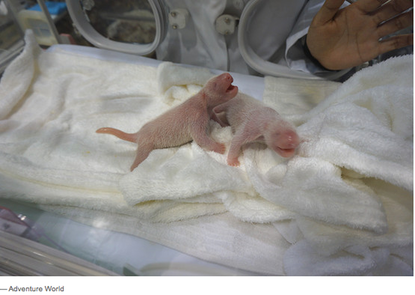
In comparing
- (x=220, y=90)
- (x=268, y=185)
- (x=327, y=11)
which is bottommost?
(x=268, y=185)

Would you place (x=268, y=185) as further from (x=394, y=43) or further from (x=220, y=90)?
(x=394, y=43)

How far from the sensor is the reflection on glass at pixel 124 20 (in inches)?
49.8

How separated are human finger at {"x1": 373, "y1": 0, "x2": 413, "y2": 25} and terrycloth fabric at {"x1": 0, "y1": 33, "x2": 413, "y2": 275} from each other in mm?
133

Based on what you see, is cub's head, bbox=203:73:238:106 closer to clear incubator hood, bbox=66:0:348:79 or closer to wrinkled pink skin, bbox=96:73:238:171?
wrinkled pink skin, bbox=96:73:238:171

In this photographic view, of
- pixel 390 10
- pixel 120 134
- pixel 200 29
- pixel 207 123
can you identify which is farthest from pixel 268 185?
pixel 200 29

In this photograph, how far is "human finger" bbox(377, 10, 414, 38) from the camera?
2.22ft

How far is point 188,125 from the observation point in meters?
0.83

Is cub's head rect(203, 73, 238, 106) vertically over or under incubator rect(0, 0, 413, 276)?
over

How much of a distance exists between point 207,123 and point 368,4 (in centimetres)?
61

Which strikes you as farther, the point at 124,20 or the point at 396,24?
the point at 124,20

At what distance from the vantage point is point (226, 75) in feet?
2.60

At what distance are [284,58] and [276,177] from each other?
26.1 inches

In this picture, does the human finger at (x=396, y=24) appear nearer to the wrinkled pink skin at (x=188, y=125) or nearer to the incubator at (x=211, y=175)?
the incubator at (x=211, y=175)

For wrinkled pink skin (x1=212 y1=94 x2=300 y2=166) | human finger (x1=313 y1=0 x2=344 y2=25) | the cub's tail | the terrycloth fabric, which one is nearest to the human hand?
human finger (x1=313 y1=0 x2=344 y2=25)
